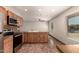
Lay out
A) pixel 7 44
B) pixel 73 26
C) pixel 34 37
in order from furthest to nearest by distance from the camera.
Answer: pixel 34 37
pixel 73 26
pixel 7 44

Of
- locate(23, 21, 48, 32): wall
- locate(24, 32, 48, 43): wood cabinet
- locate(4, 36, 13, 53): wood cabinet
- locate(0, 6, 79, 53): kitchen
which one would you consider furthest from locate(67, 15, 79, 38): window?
locate(23, 21, 48, 32): wall

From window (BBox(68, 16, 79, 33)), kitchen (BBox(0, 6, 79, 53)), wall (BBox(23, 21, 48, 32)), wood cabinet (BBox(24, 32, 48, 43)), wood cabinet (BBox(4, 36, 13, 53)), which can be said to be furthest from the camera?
wall (BBox(23, 21, 48, 32))

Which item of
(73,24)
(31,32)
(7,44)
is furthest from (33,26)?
(7,44)

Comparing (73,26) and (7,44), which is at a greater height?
(73,26)

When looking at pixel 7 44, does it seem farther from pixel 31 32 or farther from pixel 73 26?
pixel 31 32

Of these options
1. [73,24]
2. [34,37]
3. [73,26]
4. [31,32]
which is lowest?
[34,37]

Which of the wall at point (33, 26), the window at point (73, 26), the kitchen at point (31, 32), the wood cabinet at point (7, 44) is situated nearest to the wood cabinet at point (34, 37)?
the kitchen at point (31, 32)

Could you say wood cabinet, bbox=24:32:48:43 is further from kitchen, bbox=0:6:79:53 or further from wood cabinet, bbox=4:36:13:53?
wood cabinet, bbox=4:36:13:53

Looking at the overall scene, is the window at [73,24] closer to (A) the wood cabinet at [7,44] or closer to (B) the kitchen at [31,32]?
(B) the kitchen at [31,32]

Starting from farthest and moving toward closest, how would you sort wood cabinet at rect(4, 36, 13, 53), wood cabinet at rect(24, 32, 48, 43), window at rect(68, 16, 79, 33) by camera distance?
1. wood cabinet at rect(24, 32, 48, 43)
2. window at rect(68, 16, 79, 33)
3. wood cabinet at rect(4, 36, 13, 53)

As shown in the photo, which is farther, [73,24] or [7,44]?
[73,24]

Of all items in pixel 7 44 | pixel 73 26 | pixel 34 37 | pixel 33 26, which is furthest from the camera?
pixel 33 26
